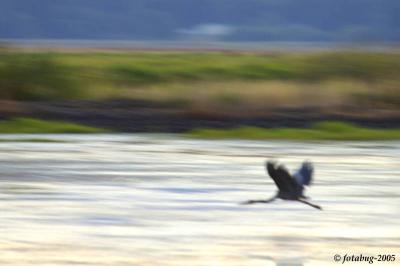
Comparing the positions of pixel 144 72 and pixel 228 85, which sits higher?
pixel 144 72

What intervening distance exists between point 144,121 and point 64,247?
59.5ft

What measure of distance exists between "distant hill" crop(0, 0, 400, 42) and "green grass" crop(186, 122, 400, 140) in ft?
187

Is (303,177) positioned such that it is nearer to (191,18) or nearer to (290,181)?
(290,181)

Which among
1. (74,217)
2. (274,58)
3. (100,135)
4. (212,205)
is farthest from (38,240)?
(274,58)

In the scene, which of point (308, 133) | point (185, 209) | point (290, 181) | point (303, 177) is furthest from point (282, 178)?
point (308, 133)

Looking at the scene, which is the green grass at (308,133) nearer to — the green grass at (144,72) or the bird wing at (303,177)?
the green grass at (144,72)

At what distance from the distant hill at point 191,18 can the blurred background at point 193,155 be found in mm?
30717

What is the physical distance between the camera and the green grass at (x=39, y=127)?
27.6m

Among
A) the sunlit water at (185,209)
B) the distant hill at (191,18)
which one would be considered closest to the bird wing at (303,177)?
the sunlit water at (185,209)

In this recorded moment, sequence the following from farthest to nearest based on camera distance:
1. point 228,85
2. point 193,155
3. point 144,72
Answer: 1. point 144,72
2. point 228,85
3. point 193,155

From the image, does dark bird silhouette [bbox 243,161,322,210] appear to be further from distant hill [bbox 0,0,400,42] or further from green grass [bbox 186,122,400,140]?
distant hill [bbox 0,0,400,42]

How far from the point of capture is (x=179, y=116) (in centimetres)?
3022

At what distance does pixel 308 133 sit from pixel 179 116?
13.1 feet

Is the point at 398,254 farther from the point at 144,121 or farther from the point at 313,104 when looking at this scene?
the point at 313,104
